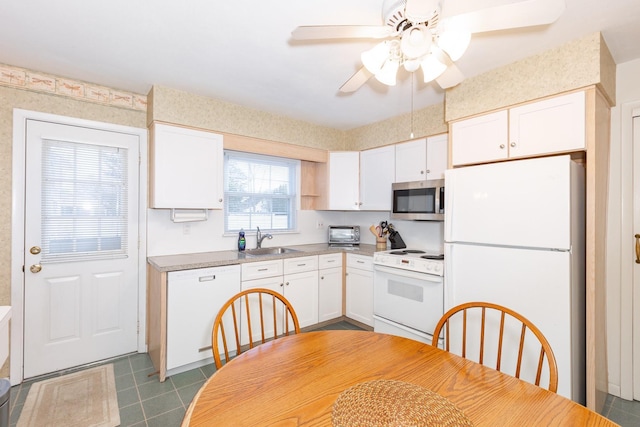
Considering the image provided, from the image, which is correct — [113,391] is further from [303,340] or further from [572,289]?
[572,289]

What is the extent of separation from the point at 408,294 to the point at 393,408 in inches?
73.4

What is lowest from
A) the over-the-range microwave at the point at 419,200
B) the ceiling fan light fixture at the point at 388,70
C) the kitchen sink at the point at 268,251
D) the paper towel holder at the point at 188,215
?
the kitchen sink at the point at 268,251

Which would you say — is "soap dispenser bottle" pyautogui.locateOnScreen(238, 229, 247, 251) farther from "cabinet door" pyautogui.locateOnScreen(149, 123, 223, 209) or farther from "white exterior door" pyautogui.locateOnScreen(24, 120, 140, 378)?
"white exterior door" pyautogui.locateOnScreen(24, 120, 140, 378)

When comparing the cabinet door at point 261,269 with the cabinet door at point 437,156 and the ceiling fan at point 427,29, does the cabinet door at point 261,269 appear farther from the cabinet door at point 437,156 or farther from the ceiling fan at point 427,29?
the ceiling fan at point 427,29

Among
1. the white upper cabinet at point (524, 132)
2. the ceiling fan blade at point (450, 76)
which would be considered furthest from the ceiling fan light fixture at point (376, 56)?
the white upper cabinet at point (524, 132)

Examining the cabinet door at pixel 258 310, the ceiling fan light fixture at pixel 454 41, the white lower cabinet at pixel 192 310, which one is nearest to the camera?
the ceiling fan light fixture at pixel 454 41

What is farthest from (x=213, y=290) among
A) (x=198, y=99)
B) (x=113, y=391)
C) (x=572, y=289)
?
(x=572, y=289)

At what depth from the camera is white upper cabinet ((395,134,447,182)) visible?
9.59 ft

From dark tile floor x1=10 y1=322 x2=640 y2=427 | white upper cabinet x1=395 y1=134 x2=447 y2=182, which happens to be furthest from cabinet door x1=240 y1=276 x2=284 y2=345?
white upper cabinet x1=395 y1=134 x2=447 y2=182

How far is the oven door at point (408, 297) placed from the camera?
8.19ft

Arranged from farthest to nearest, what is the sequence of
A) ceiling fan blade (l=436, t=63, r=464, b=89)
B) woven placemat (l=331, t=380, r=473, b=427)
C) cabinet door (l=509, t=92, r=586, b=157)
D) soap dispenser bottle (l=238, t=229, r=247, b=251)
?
1. soap dispenser bottle (l=238, t=229, r=247, b=251)
2. cabinet door (l=509, t=92, r=586, b=157)
3. ceiling fan blade (l=436, t=63, r=464, b=89)
4. woven placemat (l=331, t=380, r=473, b=427)

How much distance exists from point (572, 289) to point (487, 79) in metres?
1.55

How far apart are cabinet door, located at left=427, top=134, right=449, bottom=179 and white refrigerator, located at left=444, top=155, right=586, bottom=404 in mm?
672

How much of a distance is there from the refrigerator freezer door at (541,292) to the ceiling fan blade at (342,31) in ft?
5.10
